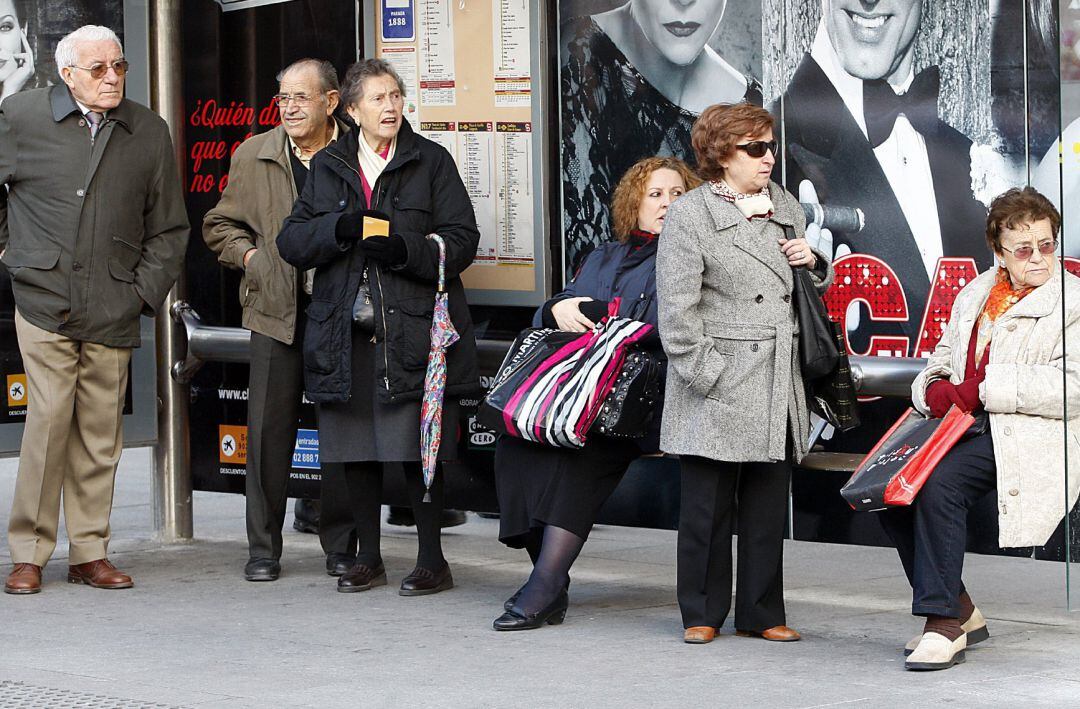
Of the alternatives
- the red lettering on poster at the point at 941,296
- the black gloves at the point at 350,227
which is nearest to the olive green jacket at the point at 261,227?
the black gloves at the point at 350,227

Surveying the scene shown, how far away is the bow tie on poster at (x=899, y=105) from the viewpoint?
628cm

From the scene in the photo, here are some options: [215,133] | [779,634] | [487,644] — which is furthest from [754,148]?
[215,133]

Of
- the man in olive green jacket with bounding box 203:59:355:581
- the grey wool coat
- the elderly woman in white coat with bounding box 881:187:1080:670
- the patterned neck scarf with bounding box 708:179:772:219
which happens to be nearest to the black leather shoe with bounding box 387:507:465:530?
the man in olive green jacket with bounding box 203:59:355:581

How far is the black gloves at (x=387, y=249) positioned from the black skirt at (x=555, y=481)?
2.50 ft

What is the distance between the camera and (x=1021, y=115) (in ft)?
20.0

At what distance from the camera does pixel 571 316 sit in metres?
6.05

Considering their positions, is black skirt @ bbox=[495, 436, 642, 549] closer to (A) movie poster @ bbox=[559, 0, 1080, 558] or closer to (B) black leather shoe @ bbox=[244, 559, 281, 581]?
(A) movie poster @ bbox=[559, 0, 1080, 558]

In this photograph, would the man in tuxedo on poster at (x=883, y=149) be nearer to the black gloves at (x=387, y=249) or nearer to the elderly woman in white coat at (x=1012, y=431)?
the elderly woman in white coat at (x=1012, y=431)

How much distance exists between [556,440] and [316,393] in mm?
1120

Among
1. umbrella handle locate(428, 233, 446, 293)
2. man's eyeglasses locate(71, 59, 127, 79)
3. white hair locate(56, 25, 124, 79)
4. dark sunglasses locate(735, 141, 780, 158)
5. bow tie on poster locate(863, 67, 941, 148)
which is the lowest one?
umbrella handle locate(428, 233, 446, 293)

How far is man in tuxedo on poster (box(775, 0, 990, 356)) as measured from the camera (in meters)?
6.27

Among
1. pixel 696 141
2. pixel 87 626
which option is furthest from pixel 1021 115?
pixel 87 626

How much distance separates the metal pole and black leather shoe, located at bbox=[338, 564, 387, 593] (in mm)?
1745

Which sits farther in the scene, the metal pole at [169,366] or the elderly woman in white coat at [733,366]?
the metal pole at [169,366]
